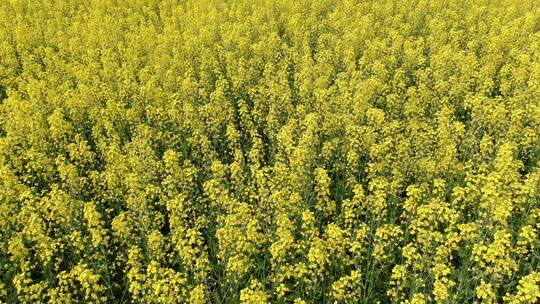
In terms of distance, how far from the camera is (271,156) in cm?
863

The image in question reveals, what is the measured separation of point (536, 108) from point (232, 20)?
34.5 ft

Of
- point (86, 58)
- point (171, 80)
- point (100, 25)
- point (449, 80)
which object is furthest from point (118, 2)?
point (449, 80)

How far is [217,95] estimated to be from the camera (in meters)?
9.73

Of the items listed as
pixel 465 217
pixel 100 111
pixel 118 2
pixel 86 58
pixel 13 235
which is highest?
pixel 118 2

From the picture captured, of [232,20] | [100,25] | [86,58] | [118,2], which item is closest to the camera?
[86,58]

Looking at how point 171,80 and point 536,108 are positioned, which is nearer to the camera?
point 536,108

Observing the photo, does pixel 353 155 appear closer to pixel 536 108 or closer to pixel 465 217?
pixel 465 217

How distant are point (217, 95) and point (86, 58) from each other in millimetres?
4905

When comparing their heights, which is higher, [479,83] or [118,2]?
[118,2]

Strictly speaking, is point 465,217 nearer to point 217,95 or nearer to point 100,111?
point 217,95

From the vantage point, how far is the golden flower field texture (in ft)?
19.3

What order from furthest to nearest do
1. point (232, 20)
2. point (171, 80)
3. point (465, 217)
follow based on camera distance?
point (232, 20)
point (171, 80)
point (465, 217)

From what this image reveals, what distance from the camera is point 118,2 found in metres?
17.9

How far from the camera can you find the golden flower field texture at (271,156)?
232 inches
